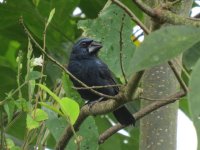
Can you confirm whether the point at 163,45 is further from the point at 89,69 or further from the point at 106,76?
the point at 89,69

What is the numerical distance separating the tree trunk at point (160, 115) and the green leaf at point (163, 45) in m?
1.70

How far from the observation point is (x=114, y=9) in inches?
111

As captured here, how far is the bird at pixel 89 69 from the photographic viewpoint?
4.45m

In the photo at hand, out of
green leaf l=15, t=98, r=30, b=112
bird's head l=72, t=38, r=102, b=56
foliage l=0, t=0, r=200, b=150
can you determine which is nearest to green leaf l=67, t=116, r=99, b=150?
foliage l=0, t=0, r=200, b=150

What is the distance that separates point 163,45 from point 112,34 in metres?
1.57

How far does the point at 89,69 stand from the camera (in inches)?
183

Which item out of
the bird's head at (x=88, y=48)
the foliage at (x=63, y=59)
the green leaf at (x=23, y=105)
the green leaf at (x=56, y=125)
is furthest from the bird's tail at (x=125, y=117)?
the green leaf at (x=23, y=105)

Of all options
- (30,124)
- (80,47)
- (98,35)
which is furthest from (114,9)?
(80,47)

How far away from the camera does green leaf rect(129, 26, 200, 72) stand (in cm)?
114

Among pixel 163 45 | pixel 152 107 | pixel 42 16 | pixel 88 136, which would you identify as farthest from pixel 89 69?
pixel 163 45

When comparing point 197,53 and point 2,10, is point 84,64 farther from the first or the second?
point 197,53

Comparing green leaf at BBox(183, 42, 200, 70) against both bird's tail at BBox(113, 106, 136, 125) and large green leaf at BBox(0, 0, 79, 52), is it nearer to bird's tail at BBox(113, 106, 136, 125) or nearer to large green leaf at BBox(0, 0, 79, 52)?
bird's tail at BBox(113, 106, 136, 125)

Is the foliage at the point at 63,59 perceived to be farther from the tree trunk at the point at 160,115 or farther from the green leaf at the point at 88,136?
the tree trunk at the point at 160,115

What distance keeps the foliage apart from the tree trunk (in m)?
0.17
